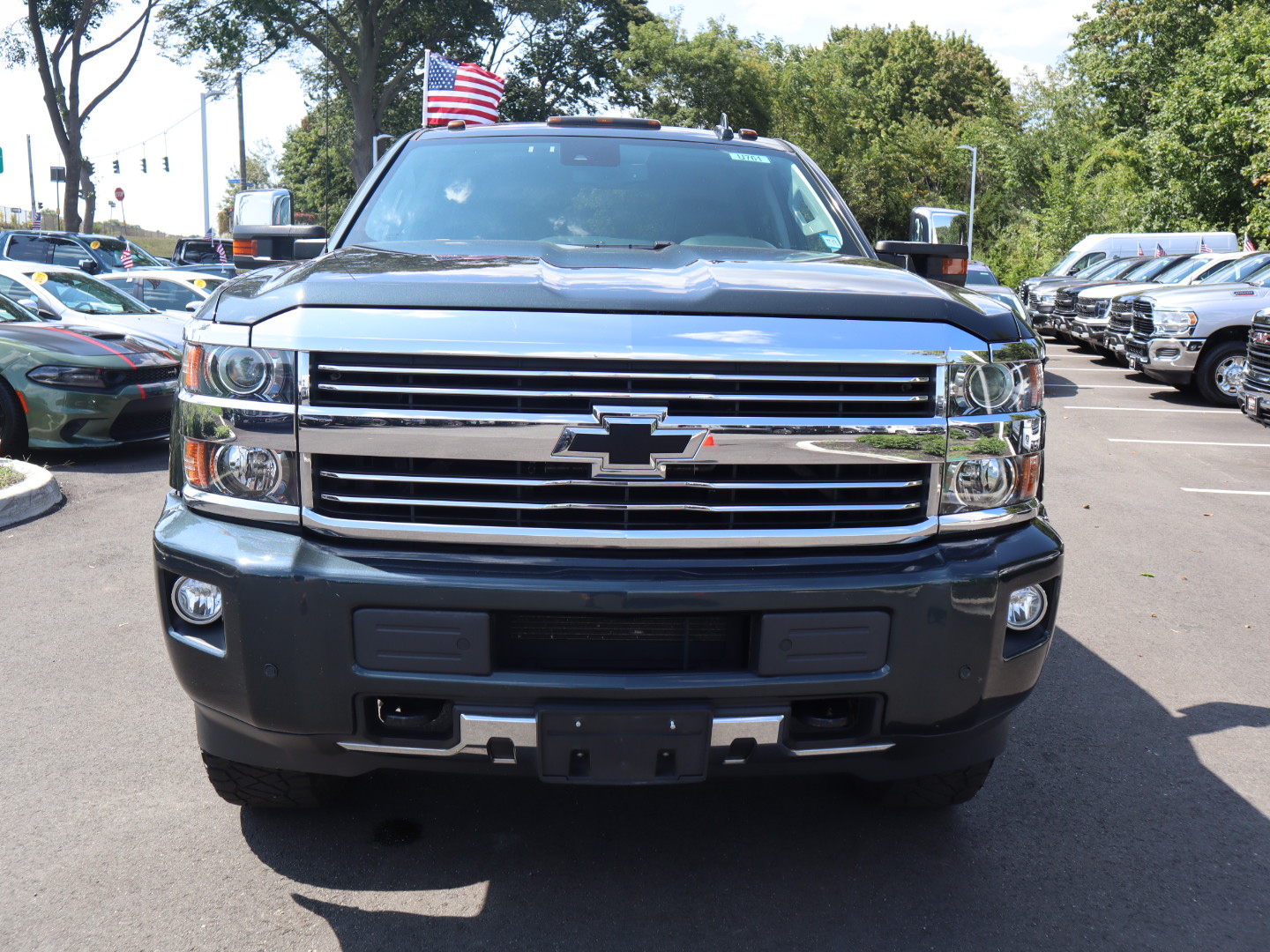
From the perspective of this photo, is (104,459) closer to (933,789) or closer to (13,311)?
(13,311)

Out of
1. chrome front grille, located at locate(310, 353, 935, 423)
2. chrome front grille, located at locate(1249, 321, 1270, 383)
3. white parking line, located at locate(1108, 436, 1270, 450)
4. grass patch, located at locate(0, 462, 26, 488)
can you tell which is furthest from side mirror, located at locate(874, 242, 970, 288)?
chrome front grille, located at locate(1249, 321, 1270, 383)

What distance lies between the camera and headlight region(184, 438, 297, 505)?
2.52 metres

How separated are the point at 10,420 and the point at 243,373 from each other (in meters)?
7.45

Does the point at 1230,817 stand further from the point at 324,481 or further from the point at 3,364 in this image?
the point at 3,364

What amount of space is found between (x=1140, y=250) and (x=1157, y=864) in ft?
84.5

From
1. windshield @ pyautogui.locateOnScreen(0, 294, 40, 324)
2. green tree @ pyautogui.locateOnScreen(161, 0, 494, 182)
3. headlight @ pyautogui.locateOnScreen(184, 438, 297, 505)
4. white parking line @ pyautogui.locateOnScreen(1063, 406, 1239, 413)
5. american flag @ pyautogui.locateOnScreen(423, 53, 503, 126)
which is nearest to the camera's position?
headlight @ pyautogui.locateOnScreen(184, 438, 297, 505)

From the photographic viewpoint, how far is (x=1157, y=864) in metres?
3.06

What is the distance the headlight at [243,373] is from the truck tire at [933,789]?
1.89 meters

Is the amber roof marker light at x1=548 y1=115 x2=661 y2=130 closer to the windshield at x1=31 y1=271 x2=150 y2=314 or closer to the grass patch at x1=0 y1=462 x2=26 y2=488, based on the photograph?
the grass patch at x1=0 y1=462 x2=26 y2=488

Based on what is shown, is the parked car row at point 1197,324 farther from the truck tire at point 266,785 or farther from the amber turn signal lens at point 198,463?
the amber turn signal lens at point 198,463

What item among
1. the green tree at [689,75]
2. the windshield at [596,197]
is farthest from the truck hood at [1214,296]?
the green tree at [689,75]

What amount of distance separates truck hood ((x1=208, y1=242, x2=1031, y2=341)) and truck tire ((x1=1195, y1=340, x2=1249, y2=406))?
42.2 feet

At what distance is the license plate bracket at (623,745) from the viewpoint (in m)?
2.42

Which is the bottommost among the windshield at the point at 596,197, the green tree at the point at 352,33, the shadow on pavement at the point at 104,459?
the shadow on pavement at the point at 104,459
